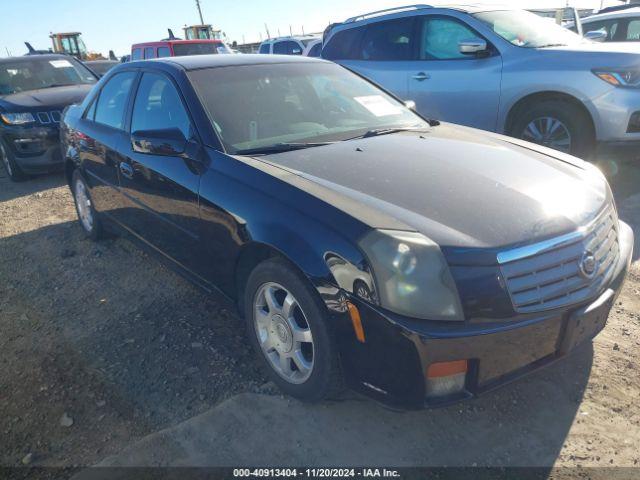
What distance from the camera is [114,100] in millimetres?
3902

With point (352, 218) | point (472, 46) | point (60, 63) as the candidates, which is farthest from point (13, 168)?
point (352, 218)

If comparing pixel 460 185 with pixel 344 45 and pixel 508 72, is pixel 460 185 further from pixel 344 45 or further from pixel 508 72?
pixel 344 45

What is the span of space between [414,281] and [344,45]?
562 cm

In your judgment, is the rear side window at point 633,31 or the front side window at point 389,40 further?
the rear side window at point 633,31

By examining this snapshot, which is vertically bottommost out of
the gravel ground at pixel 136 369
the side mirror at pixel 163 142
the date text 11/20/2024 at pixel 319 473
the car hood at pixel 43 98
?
the gravel ground at pixel 136 369

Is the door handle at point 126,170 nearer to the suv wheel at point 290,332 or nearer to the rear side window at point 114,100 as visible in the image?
the rear side window at point 114,100

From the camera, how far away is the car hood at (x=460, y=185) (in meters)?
2.05

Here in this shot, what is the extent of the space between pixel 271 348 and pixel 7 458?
4.13ft

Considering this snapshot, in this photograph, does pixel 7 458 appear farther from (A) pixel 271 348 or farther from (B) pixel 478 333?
(B) pixel 478 333

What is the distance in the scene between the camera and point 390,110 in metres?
3.53

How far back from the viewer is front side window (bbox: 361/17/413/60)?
6.07 metres

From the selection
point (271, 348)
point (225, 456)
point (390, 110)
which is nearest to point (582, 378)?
point (271, 348)

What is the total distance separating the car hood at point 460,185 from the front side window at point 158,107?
70 centimetres

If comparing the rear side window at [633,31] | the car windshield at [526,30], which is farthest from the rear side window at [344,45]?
the rear side window at [633,31]
